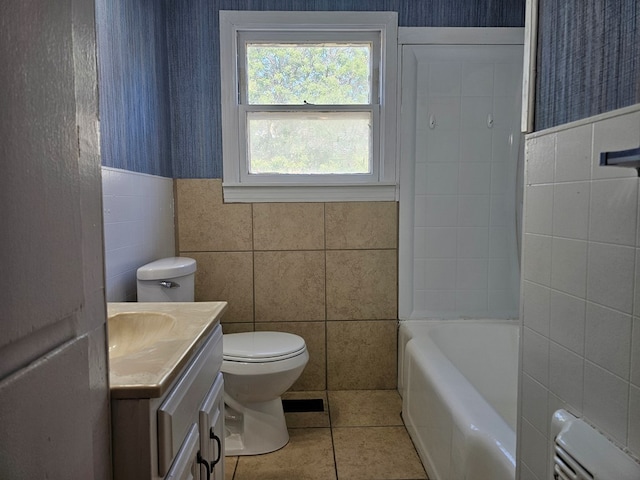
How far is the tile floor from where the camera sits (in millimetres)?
2055

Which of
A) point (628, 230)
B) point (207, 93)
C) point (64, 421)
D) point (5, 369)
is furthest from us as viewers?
point (207, 93)

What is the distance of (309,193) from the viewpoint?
9.02 ft

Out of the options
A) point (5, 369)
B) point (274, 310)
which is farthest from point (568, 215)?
point (274, 310)

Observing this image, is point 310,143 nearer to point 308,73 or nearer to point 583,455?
point 308,73

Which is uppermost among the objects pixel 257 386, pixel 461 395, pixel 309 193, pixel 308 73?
pixel 308 73

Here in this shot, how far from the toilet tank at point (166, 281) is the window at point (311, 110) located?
636mm

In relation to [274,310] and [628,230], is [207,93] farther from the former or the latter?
[628,230]

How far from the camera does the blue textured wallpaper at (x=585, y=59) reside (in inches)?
35.7

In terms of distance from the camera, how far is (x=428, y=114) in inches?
107

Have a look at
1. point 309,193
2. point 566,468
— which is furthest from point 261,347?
point 566,468

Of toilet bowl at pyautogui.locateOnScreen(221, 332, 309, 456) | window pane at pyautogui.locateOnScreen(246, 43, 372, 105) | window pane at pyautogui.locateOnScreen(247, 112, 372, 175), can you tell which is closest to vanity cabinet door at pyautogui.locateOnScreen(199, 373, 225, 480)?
toilet bowl at pyautogui.locateOnScreen(221, 332, 309, 456)

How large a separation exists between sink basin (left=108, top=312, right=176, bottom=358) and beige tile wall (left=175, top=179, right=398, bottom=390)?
135 cm

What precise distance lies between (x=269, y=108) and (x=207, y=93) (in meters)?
0.35

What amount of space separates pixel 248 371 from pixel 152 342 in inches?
38.1
